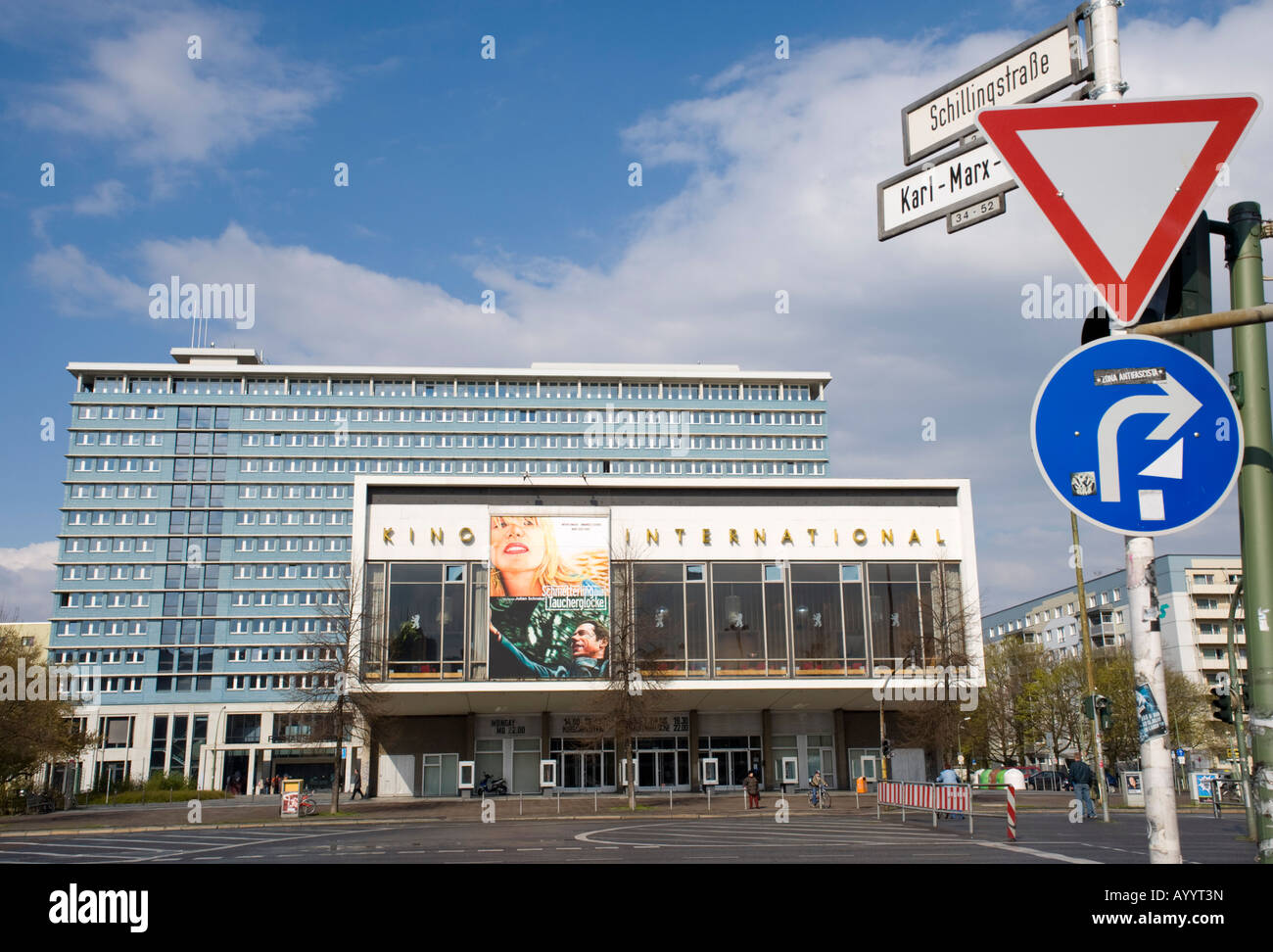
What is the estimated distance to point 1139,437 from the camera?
3207 mm

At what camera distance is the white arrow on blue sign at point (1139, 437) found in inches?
124

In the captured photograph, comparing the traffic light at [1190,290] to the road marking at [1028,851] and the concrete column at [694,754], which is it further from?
the concrete column at [694,754]

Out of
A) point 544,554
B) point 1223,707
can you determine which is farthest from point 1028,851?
point 544,554

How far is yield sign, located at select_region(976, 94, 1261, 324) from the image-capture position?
3.52 metres

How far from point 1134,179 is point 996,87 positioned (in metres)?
1.58

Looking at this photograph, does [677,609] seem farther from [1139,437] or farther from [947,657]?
[1139,437]

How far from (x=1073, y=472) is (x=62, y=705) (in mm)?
50988

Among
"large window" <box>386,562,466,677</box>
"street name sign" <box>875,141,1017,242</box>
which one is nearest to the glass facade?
"large window" <box>386,562,466,677</box>

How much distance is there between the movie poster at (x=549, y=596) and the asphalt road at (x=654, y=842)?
41.7 ft

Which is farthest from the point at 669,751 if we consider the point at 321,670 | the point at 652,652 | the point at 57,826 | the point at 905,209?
the point at 905,209

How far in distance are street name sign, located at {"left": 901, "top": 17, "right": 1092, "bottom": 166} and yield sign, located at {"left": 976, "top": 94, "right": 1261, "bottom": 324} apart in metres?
0.61

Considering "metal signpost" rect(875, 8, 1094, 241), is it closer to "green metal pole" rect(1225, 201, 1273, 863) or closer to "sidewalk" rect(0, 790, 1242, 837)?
"green metal pole" rect(1225, 201, 1273, 863)
